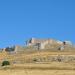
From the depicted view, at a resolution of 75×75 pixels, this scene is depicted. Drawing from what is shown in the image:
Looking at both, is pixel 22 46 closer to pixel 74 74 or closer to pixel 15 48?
pixel 15 48

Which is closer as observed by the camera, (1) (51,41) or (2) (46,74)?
(2) (46,74)

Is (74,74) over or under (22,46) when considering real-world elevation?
under

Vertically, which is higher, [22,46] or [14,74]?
[22,46]

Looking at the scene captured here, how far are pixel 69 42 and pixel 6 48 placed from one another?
97.7 ft

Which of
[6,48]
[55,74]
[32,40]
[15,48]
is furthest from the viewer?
[32,40]

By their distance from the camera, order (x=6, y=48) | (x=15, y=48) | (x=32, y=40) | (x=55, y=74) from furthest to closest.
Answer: (x=32, y=40), (x=6, y=48), (x=15, y=48), (x=55, y=74)

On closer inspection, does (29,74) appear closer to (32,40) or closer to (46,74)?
(46,74)

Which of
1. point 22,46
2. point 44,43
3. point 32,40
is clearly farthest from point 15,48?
point 32,40

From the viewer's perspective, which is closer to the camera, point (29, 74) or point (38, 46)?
point (29, 74)

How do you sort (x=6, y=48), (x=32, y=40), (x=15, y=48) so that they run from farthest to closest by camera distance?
(x=32, y=40) < (x=6, y=48) < (x=15, y=48)

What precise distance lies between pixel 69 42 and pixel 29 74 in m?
131

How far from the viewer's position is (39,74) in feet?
139

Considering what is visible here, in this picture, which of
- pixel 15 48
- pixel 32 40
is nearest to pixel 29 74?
pixel 15 48

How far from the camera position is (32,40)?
7544 inches
